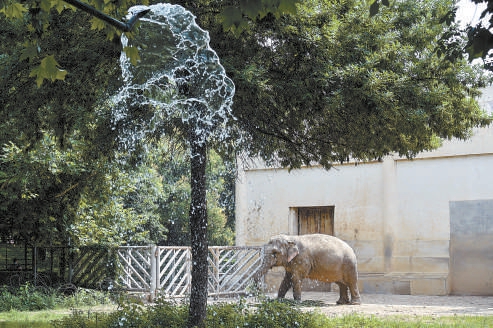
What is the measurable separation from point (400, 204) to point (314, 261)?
4.85 metres

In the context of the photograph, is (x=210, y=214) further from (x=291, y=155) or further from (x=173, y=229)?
(x=291, y=155)

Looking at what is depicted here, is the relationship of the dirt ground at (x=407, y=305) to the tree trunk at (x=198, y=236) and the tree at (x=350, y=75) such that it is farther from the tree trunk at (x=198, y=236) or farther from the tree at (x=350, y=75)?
the tree at (x=350, y=75)

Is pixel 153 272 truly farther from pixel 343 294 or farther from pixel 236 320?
pixel 236 320

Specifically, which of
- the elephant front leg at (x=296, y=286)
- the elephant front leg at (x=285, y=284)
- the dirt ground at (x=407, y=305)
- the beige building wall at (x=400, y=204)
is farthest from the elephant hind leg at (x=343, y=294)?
the beige building wall at (x=400, y=204)

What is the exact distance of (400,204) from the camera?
21.2 meters

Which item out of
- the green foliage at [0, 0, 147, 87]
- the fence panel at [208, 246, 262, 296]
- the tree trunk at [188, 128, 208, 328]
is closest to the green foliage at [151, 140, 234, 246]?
the fence panel at [208, 246, 262, 296]

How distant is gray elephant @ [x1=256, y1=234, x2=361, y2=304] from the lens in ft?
56.7

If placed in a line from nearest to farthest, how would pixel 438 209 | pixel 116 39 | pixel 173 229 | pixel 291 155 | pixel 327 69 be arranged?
1. pixel 116 39
2. pixel 327 69
3. pixel 291 155
4. pixel 438 209
5. pixel 173 229

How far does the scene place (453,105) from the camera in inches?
425

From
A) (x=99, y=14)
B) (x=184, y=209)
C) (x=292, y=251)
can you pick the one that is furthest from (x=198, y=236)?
(x=184, y=209)

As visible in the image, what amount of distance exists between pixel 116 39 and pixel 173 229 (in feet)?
93.0

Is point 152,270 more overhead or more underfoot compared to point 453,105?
more underfoot

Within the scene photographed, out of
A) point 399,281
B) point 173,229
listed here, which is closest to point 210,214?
point 173,229

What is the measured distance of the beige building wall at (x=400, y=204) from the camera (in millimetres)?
20125
